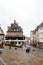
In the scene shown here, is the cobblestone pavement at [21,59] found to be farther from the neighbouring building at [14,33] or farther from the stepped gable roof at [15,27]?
the stepped gable roof at [15,27]

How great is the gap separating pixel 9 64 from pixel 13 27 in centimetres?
5712

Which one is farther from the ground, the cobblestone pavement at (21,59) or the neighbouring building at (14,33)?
the neighbouring building at (14,33)

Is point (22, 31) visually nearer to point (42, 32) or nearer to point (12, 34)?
point (12, 34)

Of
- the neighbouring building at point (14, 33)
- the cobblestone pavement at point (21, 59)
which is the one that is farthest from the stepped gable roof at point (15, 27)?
the cobblestone pavement at point (21, 59)

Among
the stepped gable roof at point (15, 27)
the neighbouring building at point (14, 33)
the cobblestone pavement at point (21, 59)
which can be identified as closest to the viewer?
the cobblestone pavement at point (21, 59)

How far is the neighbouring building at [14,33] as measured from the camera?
8056 centimetres

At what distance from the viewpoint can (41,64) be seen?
2658cm

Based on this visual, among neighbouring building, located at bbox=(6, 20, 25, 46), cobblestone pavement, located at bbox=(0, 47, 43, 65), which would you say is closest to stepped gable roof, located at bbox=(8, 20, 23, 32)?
neighbouring building, located at bbox=(6, 20, 25, 46)

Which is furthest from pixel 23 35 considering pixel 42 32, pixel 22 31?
pixel 42 32

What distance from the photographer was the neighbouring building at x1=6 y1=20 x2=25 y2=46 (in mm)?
80562

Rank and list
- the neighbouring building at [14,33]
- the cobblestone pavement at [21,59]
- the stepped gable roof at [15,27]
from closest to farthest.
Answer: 1. the cobblestone pavement at [21,59]
2. the neighbouring building at [14,33]
3. the stepped gable roof at [15,27]

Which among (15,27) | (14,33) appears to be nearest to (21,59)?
(14,33)

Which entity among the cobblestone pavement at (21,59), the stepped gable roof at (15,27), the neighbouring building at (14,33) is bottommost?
the cobblestone pavement at (21,59)

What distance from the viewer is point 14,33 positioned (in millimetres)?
81812
